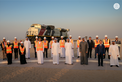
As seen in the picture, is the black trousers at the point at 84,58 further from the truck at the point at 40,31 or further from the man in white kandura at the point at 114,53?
the truck at the point at 40,31

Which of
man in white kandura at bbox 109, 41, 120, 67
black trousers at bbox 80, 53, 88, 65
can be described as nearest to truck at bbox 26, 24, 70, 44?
black trousers at bbox 80, 53, 88, 65

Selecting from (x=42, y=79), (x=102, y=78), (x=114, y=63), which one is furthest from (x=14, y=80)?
(x=114, y=63)

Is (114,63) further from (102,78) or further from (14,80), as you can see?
(14,80)

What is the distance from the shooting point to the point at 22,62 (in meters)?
8.10

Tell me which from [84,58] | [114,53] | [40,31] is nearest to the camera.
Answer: [114,53]

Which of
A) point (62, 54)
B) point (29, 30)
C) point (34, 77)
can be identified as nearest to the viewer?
point (34, 77)

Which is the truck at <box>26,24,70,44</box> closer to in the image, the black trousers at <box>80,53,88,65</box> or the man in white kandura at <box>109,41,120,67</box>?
the black trousers at <box>80,53,88,65</box>

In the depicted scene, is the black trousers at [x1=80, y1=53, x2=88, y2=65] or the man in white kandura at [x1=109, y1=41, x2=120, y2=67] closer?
the man in white kandura at [x1=109, y1=41, x2=120, y2=67]

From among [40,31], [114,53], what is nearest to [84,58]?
[114,53]

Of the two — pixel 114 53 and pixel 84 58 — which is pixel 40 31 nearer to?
pixel 84 58

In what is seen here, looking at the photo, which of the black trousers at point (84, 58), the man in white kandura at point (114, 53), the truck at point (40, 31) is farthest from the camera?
the truck at point (40, 31)

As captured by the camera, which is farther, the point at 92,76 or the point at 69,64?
the point at 69,64

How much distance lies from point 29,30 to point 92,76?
18.8 meters

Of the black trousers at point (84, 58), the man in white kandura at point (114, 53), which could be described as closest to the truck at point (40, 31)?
the black trousers at point (84, 58)
